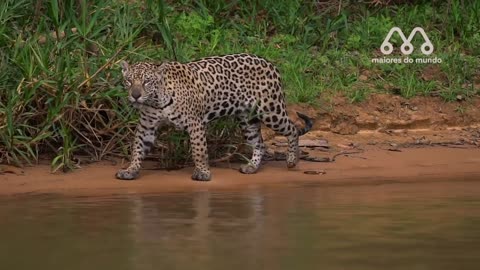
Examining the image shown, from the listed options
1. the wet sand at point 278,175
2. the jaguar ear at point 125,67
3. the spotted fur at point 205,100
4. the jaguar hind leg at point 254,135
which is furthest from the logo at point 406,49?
the jaguar ear at point 125,67

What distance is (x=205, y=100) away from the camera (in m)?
10.2

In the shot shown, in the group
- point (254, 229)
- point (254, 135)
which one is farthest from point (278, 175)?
point (254, 229)

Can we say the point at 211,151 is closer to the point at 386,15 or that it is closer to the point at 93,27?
the point at 93,27

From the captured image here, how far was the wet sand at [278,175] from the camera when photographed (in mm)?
9609

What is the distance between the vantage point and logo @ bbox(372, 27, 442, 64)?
516 inches

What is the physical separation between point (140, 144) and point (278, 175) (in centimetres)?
118

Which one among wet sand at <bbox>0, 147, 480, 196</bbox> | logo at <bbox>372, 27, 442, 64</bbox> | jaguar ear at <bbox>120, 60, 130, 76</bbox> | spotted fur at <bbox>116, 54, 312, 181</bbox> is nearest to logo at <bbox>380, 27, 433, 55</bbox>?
logo at <bbox>372, 27, 442, 64</bbox>

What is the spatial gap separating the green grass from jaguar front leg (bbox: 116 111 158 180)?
363 mm

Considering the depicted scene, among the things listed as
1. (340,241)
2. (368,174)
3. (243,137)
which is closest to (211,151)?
(243,137)

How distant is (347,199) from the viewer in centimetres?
900

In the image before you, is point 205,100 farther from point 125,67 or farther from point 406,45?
point 406,45

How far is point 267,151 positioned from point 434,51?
312 centimetres

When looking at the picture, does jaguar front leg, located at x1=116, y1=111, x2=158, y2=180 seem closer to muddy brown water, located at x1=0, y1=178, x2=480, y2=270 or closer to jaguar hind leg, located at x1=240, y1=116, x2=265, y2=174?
muddy brown water, located at x1=0, y1=178, x2=480, y2=270

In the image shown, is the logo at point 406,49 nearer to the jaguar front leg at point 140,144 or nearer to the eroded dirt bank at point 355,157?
the eroded dirt bank at point 355,157
